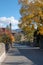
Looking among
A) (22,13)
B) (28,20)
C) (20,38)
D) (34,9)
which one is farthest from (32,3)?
(20,38)

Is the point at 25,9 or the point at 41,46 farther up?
the point at 25,9

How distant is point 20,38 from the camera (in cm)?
15275

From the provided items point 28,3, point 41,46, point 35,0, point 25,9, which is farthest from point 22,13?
point 41,46

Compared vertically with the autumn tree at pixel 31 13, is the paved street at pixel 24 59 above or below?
below

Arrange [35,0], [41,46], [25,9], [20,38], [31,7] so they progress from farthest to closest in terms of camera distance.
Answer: [20,38] → [41,46] → [25,9] → [31,7] → [35,0]

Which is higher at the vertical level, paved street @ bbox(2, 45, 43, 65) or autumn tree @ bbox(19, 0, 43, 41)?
autumn tree @ bbox(19, 0, 43, 41)

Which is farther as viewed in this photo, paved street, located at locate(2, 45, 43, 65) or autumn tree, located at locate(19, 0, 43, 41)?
autumn tree, located at locate(19, 0, 43, 41)

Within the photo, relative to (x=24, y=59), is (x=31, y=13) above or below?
above

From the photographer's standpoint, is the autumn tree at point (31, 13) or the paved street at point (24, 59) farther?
the autumn tree at point (31, 13)

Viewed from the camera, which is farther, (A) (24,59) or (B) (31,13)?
(B) (31,13)

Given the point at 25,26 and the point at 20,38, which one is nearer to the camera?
the point at 25,26

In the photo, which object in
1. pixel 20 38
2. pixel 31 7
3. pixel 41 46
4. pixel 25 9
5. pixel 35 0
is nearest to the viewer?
pixel 35 0

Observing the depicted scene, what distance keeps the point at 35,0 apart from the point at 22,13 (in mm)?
8387

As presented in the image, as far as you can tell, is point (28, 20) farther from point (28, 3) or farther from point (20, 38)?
point (20, 38)
